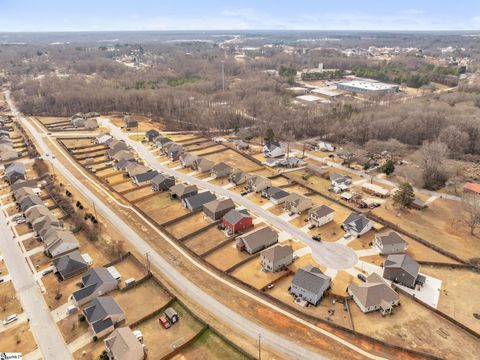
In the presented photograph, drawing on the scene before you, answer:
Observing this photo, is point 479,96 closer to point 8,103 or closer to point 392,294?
point 392,294

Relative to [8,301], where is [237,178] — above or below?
below

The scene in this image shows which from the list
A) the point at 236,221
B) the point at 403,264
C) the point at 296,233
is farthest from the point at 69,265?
the point at 403,264

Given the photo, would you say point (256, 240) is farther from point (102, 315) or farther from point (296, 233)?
point (102, 315)

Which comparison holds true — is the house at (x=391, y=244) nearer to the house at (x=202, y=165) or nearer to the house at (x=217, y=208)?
the house at (x=217, y=208)

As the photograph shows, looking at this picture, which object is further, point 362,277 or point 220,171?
point 220,171

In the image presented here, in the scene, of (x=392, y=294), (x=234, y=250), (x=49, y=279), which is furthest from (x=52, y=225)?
(x=392, y=294)

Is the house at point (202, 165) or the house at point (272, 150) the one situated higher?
the house at point (202, 165)

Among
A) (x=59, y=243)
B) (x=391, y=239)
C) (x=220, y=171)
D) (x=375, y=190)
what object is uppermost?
(x=59, y=243)

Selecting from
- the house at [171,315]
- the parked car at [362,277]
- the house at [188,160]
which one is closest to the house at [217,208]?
the house at [171,315]
